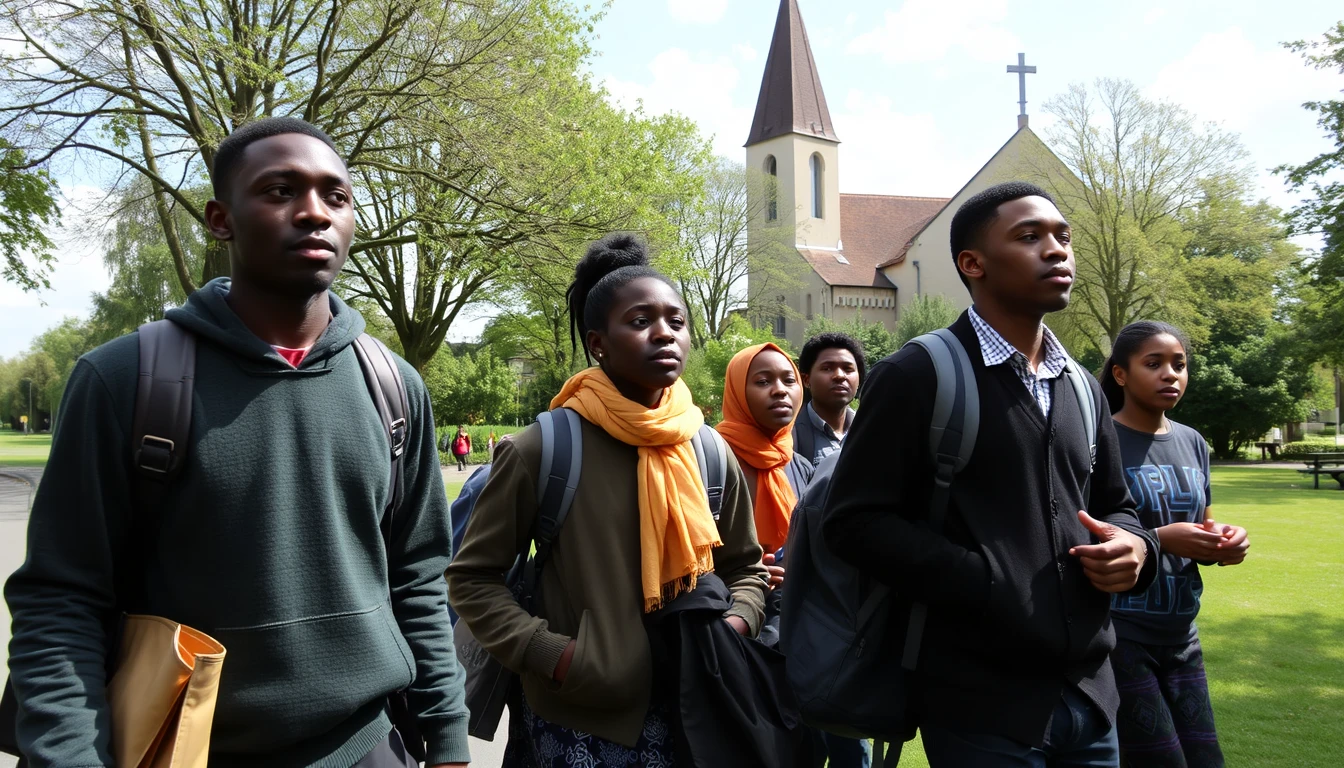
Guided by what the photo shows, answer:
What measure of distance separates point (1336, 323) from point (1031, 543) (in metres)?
30.6

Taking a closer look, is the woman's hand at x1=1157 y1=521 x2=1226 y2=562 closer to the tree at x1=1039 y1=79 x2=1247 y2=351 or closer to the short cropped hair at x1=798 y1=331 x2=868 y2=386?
the short cropped hair at x1=798 y1=331 x2=868 y2=386

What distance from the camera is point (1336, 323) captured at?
2728 cm

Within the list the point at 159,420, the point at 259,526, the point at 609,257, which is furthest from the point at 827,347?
the point at 159,420

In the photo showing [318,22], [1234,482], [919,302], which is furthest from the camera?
[919,302]

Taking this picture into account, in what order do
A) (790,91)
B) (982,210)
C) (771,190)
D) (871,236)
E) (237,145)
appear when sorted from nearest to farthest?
(237,145) → (982,210) → (771,190) → (790,91) → (871,236)

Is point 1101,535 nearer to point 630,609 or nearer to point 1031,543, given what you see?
point 1031,543

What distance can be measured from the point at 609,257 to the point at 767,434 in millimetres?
1580

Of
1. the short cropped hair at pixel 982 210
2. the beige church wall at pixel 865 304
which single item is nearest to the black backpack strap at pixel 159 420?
the short cropped hair at pixel 982 210

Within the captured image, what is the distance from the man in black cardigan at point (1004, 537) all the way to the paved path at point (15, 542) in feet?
6.78

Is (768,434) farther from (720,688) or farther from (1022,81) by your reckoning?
Result: (1022,81)

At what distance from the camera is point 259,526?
6.29 feet

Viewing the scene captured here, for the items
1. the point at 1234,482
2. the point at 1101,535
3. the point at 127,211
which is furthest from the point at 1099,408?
the point at 1234,482

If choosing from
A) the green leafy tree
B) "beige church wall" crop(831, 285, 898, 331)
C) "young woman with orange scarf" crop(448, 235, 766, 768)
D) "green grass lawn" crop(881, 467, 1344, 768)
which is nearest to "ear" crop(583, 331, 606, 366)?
"young woman with orange scarf" crop(448, 235, 766, 768)

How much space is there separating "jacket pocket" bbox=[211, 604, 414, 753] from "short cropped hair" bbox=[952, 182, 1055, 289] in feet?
5.91
